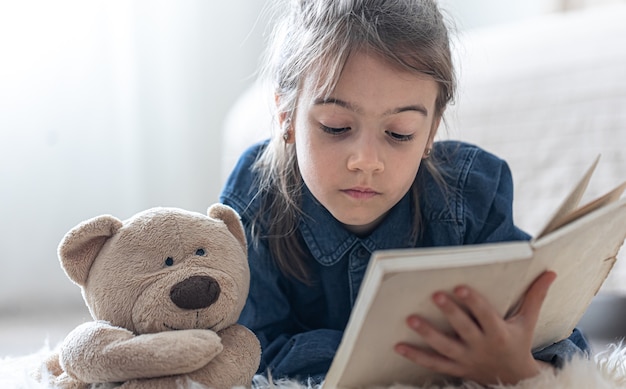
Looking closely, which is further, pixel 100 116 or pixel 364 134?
pixel 100 116

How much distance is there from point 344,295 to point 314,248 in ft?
0.27

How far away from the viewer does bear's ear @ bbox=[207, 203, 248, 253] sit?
868 mm

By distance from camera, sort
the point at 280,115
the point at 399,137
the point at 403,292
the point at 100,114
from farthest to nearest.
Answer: the point at 100,114 < the point at 280,115 < the point at 399,137 < the point at 403,292

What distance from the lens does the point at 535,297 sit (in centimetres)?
71

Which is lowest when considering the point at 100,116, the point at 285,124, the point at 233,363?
the point at 233,363

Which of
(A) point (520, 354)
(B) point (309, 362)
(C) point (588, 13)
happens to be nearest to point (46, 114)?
(B) point (309, 362)

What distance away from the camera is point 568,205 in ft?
2.41

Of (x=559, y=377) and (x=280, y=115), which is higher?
(x=280, y=115)

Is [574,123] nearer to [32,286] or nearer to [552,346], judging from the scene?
[552,346]

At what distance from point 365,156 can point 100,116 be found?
115 cm

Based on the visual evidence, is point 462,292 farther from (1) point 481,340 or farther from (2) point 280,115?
(2) point 280,115

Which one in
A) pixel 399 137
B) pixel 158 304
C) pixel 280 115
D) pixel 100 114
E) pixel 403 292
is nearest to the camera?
pixel 403 292

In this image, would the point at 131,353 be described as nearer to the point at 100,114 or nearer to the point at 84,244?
the point at 84,244

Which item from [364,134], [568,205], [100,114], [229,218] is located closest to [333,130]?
[364,134]
